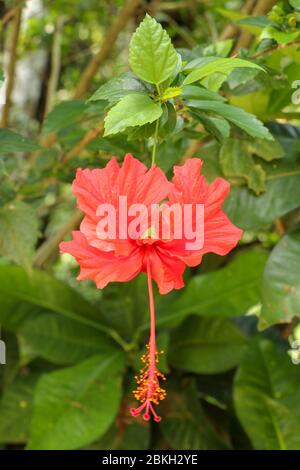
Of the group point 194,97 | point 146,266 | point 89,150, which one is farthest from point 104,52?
point 146,266

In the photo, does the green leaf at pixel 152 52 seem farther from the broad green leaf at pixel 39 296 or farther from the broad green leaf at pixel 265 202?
the broad green leaf at pixel 39 296

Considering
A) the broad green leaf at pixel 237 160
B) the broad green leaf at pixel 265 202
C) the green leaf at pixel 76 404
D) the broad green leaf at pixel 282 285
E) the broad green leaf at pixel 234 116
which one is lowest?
the green leaf at pixel 76 404

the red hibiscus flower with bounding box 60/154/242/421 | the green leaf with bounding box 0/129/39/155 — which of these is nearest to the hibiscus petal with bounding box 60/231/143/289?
the red hibiscus flower with bounding box 60/154/242/421

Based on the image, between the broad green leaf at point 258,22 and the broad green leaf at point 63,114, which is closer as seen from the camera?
the broad green leaf at point 258,22

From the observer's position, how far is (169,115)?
0.71 metres

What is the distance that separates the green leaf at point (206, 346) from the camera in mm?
1501

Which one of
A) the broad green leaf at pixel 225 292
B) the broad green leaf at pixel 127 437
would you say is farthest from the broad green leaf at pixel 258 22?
the broad green leaf at pixel 127 437

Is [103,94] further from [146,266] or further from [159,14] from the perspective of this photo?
[159,14]

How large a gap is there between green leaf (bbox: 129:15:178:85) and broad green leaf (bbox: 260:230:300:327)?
0.44m

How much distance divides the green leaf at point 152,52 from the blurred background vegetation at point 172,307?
219 millimetres

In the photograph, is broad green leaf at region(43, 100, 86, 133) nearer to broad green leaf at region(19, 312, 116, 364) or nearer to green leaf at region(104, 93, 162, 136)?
green leaf at region(104, 93, 162, 136)

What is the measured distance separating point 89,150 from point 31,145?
355 mm
